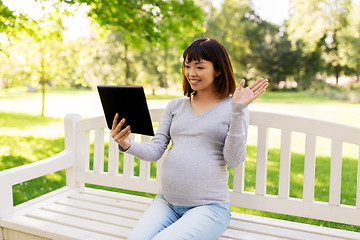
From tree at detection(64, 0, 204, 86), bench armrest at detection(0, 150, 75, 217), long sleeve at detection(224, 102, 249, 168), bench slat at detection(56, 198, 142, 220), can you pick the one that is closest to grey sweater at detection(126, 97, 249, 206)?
long sleeve at detection(224, 102, 249, 168)

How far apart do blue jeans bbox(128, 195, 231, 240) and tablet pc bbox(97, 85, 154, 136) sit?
472 mm

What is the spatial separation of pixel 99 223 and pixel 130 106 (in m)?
0.90

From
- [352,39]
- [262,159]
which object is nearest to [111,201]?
[262,159]

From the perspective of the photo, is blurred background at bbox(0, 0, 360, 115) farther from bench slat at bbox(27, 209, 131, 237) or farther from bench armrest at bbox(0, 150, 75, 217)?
bench slat at bbox(27, 209, 131, 237)

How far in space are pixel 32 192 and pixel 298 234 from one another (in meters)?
3.65

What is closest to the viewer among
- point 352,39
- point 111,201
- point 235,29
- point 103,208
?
point 103,208

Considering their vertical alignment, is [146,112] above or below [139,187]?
above

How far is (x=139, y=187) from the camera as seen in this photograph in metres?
2.99

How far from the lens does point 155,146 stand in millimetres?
2344

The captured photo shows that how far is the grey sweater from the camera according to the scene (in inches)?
82.7

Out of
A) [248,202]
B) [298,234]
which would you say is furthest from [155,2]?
[298,234]

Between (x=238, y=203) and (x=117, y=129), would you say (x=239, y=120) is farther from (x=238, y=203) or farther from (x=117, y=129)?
(x=238, y=203)

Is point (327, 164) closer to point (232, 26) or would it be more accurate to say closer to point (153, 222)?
point (153, 222)

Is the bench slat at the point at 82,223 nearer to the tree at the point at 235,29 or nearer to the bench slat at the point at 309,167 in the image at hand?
the bench slat at the point at 309,167
